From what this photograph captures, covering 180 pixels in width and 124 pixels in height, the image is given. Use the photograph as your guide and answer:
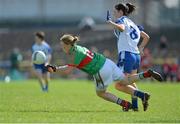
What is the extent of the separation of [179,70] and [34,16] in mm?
23577

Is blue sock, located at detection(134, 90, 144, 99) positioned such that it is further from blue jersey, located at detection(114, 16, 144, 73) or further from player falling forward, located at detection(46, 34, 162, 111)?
blue jersey, located at detection(114, 16, 144, 73)

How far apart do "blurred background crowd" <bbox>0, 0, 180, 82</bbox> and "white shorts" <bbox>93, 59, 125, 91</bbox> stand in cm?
1782

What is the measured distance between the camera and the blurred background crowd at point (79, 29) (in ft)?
145

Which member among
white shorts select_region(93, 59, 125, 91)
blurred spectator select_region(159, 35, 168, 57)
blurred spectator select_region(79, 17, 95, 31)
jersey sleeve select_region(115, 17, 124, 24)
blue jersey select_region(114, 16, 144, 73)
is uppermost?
jersey sleeve select_region(115, 17, 124, 24)

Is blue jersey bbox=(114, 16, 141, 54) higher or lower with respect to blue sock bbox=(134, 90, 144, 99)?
higher

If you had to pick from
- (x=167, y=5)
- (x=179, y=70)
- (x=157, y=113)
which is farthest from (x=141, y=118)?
(x=167, y=5)

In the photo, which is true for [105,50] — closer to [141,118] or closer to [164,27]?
[164,27]

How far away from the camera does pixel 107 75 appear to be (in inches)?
591

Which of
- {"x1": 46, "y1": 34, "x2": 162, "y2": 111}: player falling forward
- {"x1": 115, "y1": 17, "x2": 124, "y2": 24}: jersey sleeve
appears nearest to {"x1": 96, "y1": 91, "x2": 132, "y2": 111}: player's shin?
{"x1": 46, "y1": 34, "x2": 162, "y2": 111}: player falling forward

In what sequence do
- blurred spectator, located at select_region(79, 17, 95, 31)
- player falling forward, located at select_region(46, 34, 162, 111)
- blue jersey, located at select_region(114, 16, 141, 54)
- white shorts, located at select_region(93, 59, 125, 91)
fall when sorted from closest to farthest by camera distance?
player falling forward, located at select_region(46, 34, 162, 111) < white shorts, located at select_region(93, 59, 125, 91) < blue jersey, located at select_region(114, 16, 141, 54) < blurred spectator, located at select_region(79, 17, 95, 31)

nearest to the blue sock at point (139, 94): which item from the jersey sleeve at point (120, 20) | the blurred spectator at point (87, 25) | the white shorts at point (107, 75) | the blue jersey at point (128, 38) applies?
the white shorts at point (107, 75)

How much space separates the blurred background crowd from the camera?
4431cm

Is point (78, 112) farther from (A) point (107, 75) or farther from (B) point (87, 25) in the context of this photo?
(B) point (87, 25)

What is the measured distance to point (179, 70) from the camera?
41750mm
